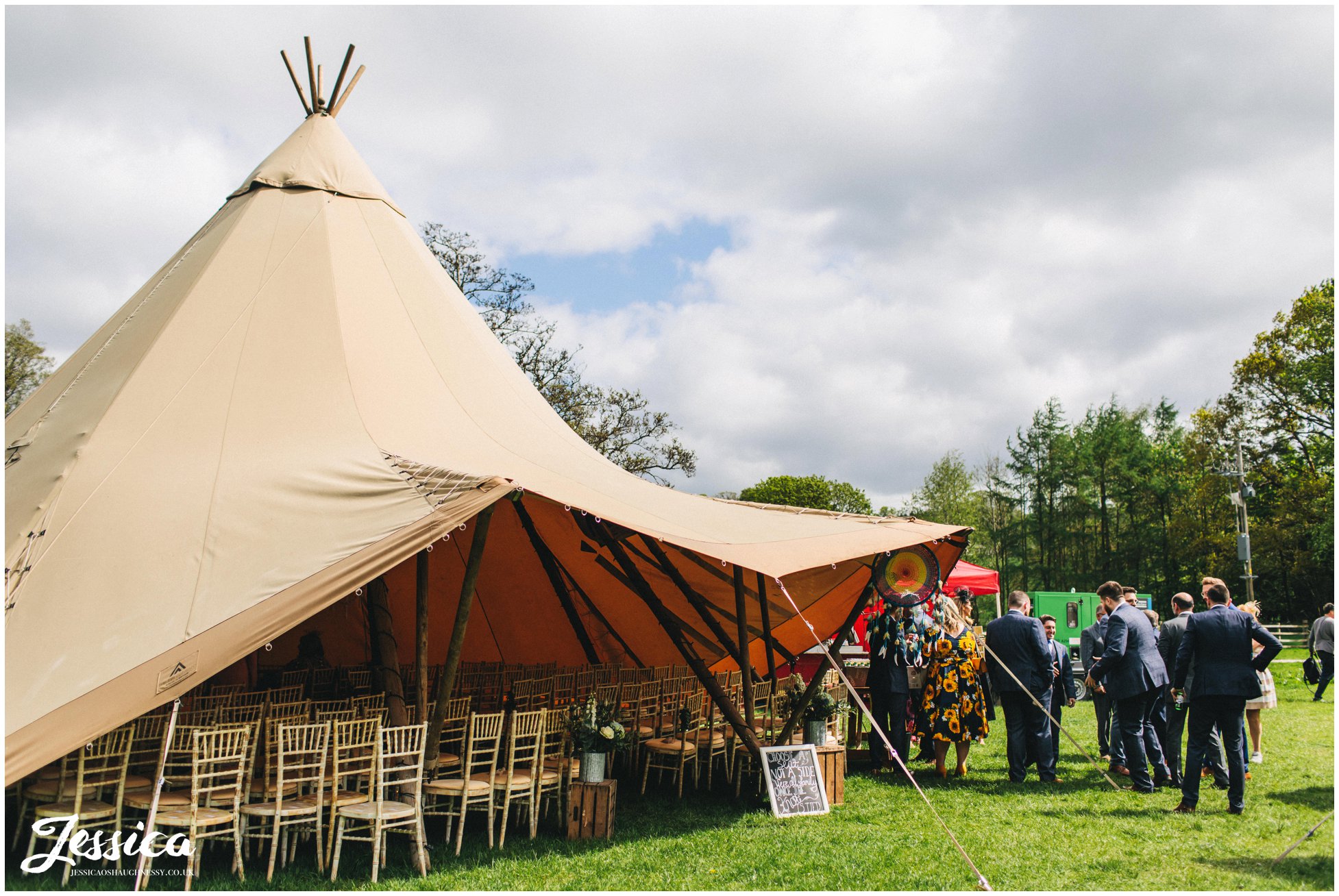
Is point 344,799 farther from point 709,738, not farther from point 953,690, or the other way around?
point 953,690

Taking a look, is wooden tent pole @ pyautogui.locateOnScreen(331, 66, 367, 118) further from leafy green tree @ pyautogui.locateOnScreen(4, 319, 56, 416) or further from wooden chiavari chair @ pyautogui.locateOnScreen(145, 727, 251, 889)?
leafy green tree @ pyautogui.locateOnScreen(4, 319, 56, 416)

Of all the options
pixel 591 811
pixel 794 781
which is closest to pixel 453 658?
pixel 591 811

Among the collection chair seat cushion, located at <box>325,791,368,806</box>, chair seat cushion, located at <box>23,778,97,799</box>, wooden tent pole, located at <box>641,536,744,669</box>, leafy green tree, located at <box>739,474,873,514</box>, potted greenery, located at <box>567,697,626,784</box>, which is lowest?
chair seat cushion, located at <box>325,791,368,806</box>

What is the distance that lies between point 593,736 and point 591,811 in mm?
454

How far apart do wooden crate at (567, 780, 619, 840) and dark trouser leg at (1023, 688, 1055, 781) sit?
3932 mm

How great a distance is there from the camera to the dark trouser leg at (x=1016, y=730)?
7.88m

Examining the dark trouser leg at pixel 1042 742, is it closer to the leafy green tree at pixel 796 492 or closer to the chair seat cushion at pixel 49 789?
the chair seat cushion at pixel 49 789

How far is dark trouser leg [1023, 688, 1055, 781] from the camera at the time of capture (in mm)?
7809

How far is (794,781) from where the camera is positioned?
6.65 m

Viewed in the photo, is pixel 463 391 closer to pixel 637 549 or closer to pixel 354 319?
pixel 354 319

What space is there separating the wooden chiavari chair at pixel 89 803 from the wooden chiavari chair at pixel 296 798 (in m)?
0.68

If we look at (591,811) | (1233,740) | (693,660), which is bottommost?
(591,811)

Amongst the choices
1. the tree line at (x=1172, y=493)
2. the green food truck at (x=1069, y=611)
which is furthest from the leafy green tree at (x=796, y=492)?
the green food truck at (x=1069, y=611)

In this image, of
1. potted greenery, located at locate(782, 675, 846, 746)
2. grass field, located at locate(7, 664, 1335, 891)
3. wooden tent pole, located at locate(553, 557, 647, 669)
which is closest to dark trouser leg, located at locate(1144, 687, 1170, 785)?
grass field, located at locate(7, 664, 1335, 891)
